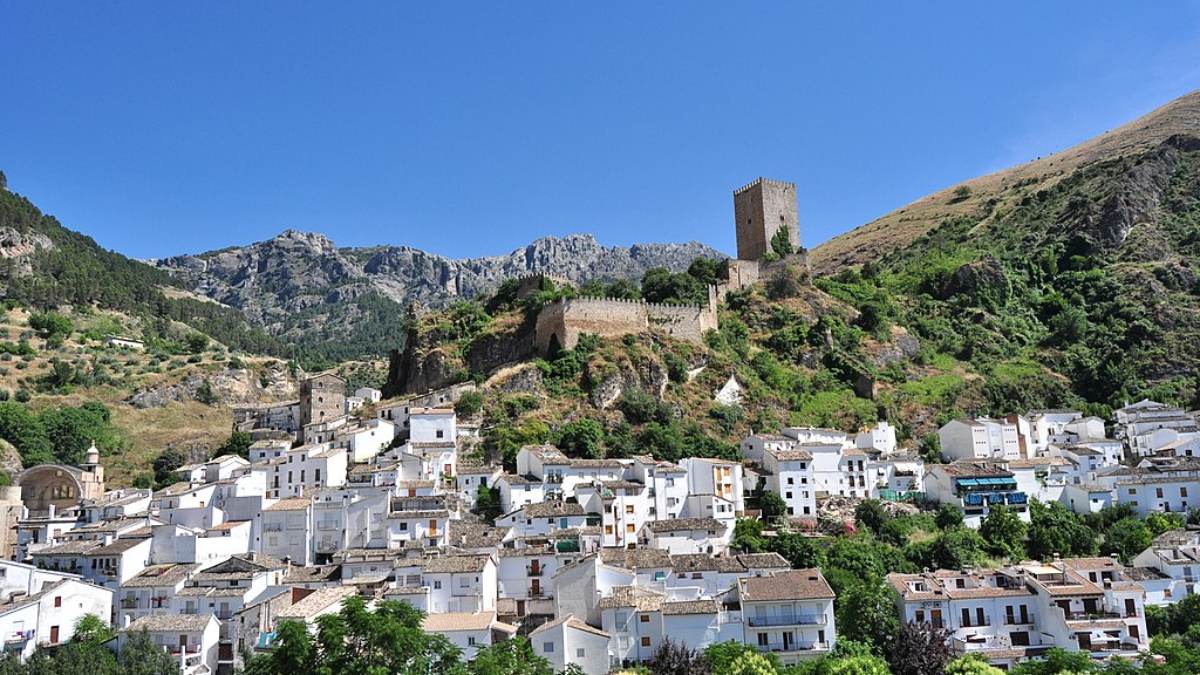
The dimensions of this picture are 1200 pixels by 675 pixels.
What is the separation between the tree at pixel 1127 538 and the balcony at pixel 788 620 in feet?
58.7

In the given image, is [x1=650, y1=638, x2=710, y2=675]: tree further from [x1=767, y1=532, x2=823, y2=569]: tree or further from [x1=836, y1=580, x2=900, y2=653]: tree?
[x1=767, y1=532, x2=823, y2=569]: tree

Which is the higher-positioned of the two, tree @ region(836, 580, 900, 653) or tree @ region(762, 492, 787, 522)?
tree @ region(762, 492, 787, 522)

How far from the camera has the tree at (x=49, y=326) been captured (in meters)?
95.6

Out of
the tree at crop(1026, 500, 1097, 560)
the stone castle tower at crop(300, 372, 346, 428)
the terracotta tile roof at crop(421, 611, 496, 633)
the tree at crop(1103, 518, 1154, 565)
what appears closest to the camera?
the terracotta tile roof at crop(421, 611, 496, 633)

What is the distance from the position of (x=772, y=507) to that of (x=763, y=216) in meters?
39.7

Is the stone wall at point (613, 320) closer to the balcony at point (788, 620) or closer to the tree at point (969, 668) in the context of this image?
the balcony at point (788, 620)

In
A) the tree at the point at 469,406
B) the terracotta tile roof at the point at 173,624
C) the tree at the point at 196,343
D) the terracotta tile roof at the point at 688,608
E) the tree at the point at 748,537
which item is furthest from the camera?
the tree at the point at 196,343

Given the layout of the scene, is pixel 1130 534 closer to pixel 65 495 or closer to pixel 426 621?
pixel 426 621

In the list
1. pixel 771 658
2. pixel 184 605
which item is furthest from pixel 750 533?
pixel 184 605

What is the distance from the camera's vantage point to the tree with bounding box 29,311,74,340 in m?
95.6

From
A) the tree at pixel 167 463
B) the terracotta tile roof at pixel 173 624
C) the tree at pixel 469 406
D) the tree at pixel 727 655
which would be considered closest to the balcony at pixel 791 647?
the tree at pixel 727 655

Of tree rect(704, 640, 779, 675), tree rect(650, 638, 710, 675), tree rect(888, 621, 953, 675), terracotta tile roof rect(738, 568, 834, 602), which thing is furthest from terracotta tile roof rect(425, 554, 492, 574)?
tree rect(888, 621, 953, 675)

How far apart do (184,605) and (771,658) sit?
22.8 m

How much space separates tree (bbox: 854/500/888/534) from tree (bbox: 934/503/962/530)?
272cm
